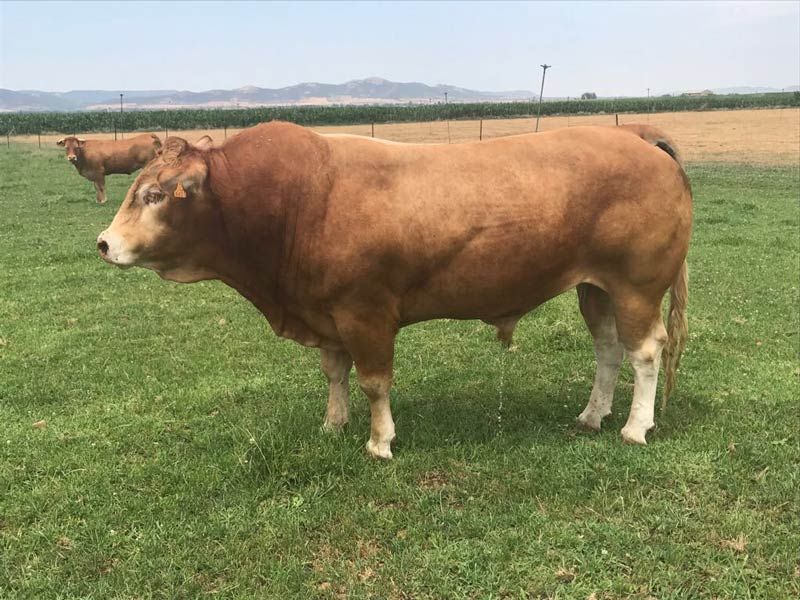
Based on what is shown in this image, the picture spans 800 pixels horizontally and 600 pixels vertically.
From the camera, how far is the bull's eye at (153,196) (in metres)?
4.21

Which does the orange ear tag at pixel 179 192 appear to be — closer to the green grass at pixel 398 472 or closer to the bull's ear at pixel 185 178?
the bull's ear at pixel 185 178

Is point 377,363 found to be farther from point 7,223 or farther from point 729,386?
point 7,223

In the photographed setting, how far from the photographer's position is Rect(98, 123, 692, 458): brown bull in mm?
4320

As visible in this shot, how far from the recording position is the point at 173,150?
430cm

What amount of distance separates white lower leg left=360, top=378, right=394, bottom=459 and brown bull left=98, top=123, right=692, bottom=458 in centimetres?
1

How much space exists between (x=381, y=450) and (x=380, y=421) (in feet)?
0.71

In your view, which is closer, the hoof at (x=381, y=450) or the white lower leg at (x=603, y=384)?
the hoof at (x=381, y=450)

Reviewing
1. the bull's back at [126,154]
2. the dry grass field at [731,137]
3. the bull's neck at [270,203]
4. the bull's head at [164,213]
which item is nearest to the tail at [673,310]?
the bull's neck at [270,203]

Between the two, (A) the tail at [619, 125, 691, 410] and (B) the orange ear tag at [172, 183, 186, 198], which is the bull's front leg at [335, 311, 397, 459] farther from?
(A) the tail at [619, 125, 691, 410]

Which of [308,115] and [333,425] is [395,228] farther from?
[308,115]

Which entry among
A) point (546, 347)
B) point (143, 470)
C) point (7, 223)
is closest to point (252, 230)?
point (143, 470)

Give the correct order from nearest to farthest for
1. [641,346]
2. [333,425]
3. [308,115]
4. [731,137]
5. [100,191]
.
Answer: [641,346] < [333,425] < [100,191] < [731,137] < [308,115]

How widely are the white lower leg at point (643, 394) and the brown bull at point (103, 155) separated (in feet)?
59.0

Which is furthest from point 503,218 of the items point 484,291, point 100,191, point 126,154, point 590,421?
point 126,154
